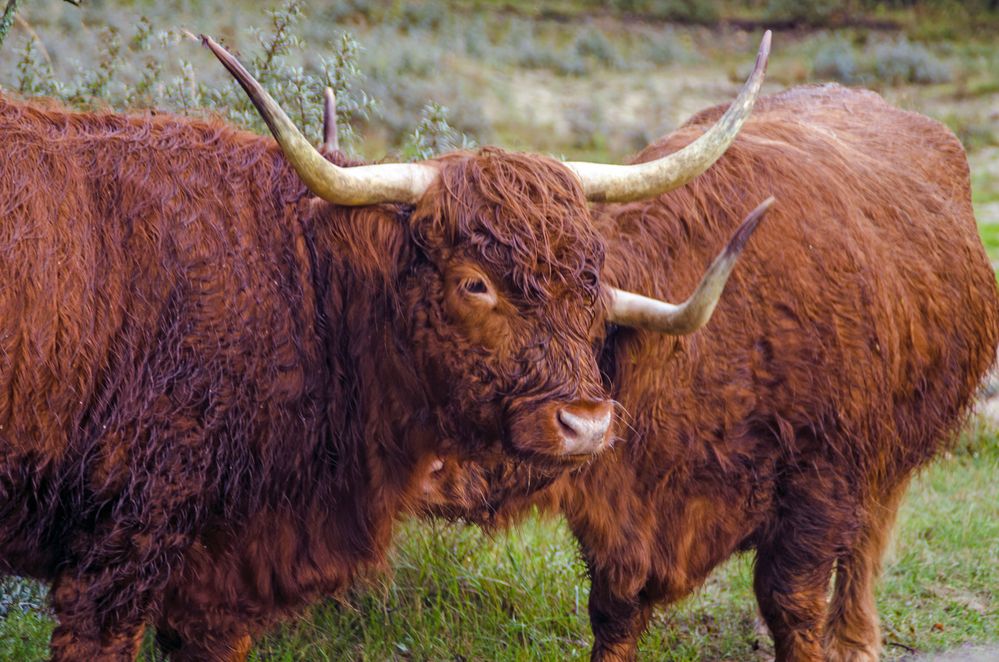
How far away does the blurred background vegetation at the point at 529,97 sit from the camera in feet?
17.1

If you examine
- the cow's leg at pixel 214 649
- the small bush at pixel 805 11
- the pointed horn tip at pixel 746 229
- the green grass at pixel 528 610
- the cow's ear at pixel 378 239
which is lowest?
the green grass at pixel 528 610

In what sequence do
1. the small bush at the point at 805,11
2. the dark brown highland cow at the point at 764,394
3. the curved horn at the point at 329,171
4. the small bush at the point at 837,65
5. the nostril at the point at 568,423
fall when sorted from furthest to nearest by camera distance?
the small bush at the point at 805,11
the small bush at the point at 837,65
the dark brown highland cow at the point at 764,394
the nostril at the point at 568,423
the curved horn at the point at 329,171

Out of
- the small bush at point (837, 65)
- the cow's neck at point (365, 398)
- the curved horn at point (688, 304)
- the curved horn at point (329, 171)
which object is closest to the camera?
the curved horn at point (329, 171)

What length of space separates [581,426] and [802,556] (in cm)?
152

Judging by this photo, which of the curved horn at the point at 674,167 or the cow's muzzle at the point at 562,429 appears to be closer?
the cow's muzzle at the point at 562,429

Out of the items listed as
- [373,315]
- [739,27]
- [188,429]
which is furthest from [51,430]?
[739,27]

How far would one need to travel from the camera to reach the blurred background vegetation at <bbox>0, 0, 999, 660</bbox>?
5207 millimetres

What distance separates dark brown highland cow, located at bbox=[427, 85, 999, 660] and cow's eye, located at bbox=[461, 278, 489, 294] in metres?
0.66

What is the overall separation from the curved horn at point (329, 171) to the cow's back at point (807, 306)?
800mm

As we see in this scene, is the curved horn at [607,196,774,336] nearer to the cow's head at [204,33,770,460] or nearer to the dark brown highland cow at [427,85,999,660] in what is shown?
the cow's head at [204,33,770,460]

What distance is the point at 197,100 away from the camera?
5.83 metres

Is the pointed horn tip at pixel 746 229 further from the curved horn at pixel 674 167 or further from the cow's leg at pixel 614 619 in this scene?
the cow's leg at pixel 614 619

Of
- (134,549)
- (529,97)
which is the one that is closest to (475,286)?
(134,549)

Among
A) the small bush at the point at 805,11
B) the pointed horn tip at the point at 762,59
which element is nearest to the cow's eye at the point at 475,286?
the pointed horn tip at the point at 762,59
